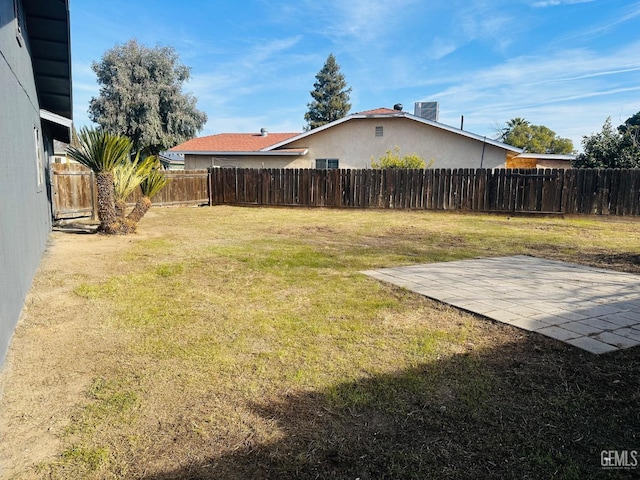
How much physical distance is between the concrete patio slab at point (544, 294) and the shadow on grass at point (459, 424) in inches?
21.9

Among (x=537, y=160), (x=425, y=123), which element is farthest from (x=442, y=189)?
(x=537, y=160)

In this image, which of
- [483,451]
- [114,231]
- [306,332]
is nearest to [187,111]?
[114,231]

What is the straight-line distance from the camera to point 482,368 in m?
3.10

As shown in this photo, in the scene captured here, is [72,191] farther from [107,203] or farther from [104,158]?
[104,158]

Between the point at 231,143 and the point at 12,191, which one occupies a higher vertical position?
the point at 231,143

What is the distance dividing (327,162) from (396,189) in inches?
239

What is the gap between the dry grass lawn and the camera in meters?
2.09

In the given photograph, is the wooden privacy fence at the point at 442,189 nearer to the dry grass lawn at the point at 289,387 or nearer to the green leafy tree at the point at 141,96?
the dry grass lawn at the point at 289,387

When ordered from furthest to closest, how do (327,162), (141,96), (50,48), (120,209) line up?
1. (141,96)
2. (327,162)
3. (120,209)
4. (50,48)

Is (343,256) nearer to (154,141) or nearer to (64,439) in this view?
(64,439)

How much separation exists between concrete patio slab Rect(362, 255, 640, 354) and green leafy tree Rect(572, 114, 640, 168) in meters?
13.5

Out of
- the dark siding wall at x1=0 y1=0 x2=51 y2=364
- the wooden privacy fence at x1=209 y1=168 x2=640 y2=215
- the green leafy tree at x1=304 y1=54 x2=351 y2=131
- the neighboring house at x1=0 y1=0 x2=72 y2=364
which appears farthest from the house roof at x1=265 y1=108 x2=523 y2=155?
the green leafy tree at x1=304 y1=54 x2=351 y2=131

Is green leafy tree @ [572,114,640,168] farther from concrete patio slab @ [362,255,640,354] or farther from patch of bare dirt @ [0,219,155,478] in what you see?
patch of bare dirt @ [0,219,155,478]

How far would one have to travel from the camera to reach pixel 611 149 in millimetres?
17172
